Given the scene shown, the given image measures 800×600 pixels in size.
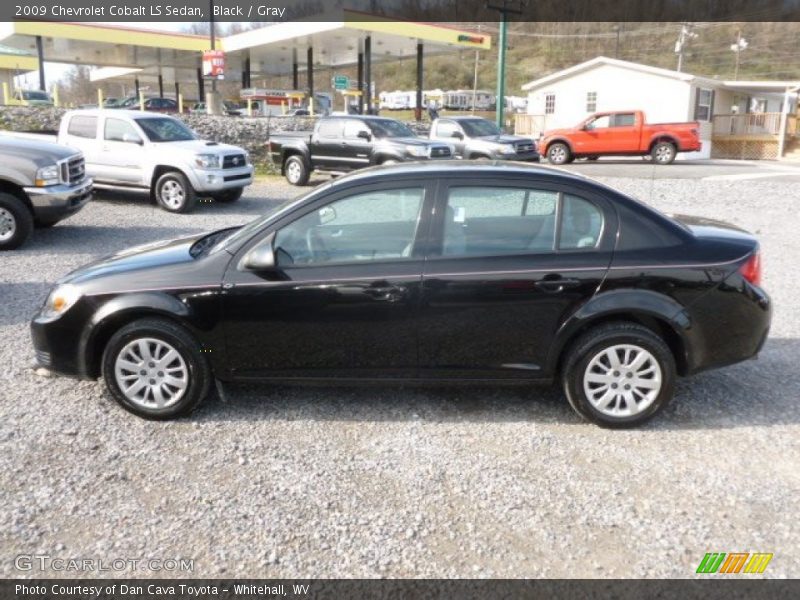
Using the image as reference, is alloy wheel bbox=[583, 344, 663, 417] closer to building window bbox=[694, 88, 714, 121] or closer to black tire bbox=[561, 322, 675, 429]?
black tire bbox=[561, 322, 675, 429]

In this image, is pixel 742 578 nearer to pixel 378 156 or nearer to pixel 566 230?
pixel 566 230

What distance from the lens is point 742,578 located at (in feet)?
9.80

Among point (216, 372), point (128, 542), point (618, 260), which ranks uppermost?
point (618, 260)

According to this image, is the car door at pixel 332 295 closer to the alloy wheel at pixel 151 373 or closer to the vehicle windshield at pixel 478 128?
the alloy wheel at pixel 151 373

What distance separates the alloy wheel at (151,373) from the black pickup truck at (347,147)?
38.4 ft

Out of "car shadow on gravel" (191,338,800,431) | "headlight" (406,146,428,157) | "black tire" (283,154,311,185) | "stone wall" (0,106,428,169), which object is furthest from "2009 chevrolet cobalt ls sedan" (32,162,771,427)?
"stone wall" (0,106,428,169)

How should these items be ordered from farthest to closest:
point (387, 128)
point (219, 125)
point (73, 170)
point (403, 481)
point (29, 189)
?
point (219, 125) → point (387, 128) → point (73, 170) → point (29, 189) → point (403, 481)

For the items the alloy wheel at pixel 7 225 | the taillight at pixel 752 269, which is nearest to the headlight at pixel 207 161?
the alloy wheel at pixel 7 225

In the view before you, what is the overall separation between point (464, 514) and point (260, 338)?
169cm

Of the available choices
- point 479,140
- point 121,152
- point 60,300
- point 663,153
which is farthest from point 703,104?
point 60,300

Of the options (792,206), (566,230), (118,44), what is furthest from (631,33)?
(566,230)

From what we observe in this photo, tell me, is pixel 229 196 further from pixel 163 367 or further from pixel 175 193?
pixel 163 367

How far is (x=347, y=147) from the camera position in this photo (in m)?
16.5

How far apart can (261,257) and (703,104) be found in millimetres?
32334
